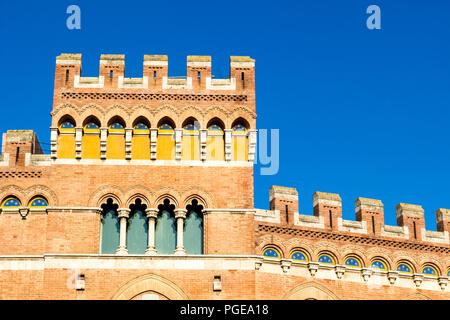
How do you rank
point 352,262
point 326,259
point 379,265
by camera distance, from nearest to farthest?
1. point 326,259
2. point 352,262
3. point 379,265

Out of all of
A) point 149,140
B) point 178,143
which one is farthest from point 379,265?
point 149,140

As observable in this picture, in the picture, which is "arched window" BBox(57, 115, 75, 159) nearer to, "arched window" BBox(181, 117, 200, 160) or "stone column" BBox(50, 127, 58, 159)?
"stone column" BBox(50, 127, 58, 159)

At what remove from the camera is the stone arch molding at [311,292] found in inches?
1260

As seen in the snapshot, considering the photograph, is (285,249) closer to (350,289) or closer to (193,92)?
(350,289)

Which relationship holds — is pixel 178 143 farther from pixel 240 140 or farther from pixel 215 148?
pixel 240 140

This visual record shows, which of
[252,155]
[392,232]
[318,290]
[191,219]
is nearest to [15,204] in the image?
[191,219]

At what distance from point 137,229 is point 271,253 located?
531 centimetres

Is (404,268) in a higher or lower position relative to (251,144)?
lower

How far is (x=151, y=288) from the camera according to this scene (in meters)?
30.0

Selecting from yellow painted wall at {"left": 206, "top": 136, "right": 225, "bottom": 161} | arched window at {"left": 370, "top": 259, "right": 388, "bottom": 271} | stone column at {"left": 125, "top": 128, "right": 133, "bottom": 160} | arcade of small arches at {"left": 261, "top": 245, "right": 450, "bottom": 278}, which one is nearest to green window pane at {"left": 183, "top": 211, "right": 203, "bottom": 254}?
yellow painted wall at {"left": 206, "top": 136, "right": 225, "bottom": 161}

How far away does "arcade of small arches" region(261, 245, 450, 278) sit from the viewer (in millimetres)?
32500

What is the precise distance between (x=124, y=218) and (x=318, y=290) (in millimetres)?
7995

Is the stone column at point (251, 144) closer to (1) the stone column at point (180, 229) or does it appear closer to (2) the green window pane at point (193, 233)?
(2) the green window pane at point (193, 233)

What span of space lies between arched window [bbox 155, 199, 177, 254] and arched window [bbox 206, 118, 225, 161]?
255cm
